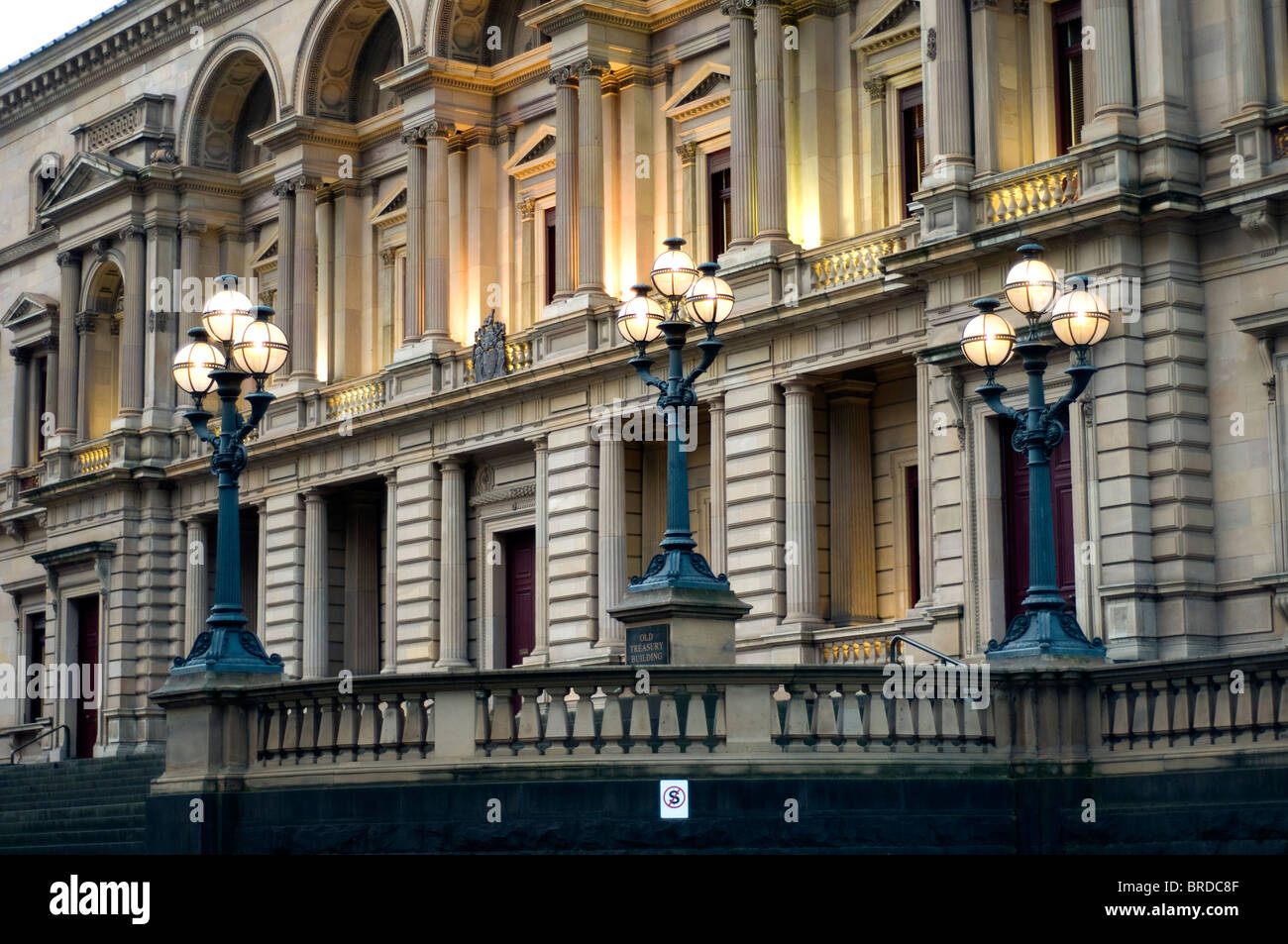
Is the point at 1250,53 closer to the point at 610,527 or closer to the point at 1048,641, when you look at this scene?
the point at 1048,641

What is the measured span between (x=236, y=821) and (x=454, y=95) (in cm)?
2531

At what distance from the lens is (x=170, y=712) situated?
24688 millimetres

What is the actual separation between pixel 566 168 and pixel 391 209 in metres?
8.01

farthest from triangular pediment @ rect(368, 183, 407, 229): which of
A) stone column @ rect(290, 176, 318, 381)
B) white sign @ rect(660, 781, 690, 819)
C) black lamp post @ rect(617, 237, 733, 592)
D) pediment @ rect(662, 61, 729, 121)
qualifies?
white sign @ rect(660, 781, 690, 819)

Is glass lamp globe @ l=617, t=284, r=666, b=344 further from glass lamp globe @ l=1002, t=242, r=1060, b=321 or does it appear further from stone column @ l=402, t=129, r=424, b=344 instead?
stone column @ l=402, t=129, r=424, b=344

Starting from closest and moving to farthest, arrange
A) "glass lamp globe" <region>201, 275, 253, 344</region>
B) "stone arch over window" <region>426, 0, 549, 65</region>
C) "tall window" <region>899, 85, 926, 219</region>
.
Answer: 1. "glass lamp globe" <region>201, 275, 253, 344</region>
2. "tall window" <region>899, 85, 926, 219</region>
3. "stone arch over window" <region>426, 0, 549, 65</region>

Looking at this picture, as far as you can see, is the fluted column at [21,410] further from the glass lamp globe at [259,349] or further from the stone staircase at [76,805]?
the glass lamp globe at [259,349]

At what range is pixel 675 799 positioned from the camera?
21359mm

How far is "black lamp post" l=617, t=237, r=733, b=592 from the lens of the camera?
2414 cm

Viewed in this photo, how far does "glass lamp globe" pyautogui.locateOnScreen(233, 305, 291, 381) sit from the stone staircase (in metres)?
6.46

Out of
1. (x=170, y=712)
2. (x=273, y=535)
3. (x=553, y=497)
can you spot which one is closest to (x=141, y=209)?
(x=273, y=535)

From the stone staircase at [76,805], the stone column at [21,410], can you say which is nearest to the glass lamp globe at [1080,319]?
the stone staircase at [76,805]

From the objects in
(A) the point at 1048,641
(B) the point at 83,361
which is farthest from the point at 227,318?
(B) the point at 83,361

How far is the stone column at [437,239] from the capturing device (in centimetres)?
4575
